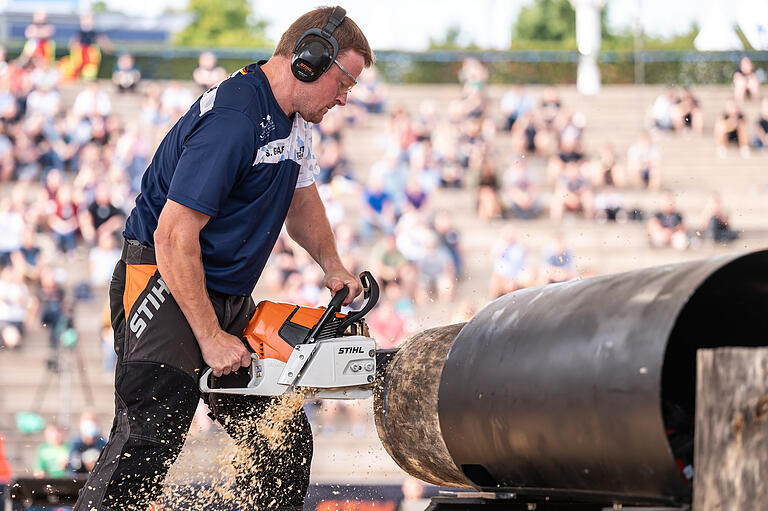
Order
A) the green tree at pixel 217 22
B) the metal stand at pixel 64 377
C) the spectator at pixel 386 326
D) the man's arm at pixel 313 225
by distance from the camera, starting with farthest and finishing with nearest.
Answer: the green tree at pixel 217 22 < the metal stand at pixel 64 377 < the spectator at pixel 386 326 < the man's arm at pixel 313 225

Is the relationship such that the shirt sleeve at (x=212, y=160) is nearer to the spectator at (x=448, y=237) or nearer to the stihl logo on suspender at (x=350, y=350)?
the stihl logo on suspender at (x=350, y=350)

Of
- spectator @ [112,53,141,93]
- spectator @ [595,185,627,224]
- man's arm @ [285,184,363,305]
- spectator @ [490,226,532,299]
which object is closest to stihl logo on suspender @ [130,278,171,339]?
man's arm @ [285,184,363,305]

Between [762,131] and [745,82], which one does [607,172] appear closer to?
[762,131]

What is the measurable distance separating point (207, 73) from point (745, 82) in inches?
340

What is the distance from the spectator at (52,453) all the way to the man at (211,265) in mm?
5485

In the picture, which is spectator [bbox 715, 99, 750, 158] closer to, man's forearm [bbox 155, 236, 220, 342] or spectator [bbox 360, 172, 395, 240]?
spectator [bbox 360, 172, 395, 240]

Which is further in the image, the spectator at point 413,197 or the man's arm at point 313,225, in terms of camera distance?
the spectator at point 413,197

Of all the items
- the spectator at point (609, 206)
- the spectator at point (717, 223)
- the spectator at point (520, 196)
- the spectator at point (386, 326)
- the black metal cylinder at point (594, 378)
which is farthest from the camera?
the spectator at point (520, 196)

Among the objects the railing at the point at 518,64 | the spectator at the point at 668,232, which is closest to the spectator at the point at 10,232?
the railing at the point at 518,64

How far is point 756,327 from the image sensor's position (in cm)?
265

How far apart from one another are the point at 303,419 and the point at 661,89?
13.6m

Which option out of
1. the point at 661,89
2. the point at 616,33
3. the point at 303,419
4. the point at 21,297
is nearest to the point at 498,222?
the point at 661,89

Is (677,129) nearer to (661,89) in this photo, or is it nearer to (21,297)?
(661,89)

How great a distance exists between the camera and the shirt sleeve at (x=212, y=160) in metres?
2.79
